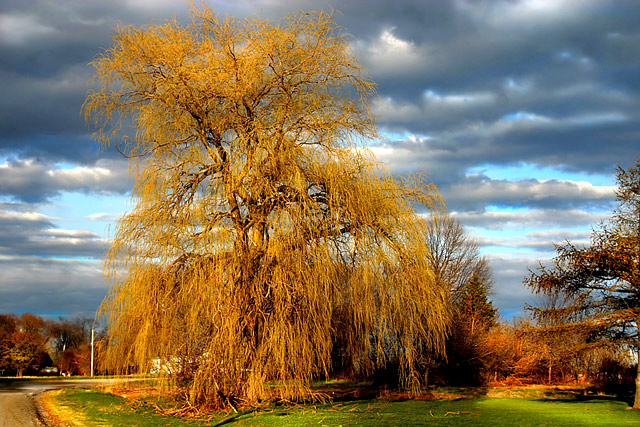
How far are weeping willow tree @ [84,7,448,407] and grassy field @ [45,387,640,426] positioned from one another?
0.87 metres

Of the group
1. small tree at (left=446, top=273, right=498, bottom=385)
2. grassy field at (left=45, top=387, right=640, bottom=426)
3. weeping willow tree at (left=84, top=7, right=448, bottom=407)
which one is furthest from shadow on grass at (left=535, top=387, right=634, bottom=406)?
weeping willow tree at (left=84, top=7, right=448, bottom=407)

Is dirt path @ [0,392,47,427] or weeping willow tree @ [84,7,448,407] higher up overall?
weeping willow tree @ [84,7,448,407]

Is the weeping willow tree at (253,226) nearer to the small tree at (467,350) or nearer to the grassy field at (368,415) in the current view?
the grassy field at (368,415)

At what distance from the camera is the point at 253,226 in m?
13.9

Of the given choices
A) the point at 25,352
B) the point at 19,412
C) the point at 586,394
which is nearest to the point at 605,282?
the point at 586,394

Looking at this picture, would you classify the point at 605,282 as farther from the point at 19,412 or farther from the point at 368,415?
the point at 19,412

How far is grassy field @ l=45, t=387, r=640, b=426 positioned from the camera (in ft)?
40.7

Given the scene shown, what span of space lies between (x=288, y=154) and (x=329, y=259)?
9.49 ft

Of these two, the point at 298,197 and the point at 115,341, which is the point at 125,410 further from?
the point at 298,197

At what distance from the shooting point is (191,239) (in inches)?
524

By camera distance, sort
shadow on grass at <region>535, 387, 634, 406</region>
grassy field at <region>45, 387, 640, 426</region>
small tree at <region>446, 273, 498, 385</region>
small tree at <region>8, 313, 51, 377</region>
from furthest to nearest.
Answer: small tree at <region>8, 313, 51, 377</region> → small tree at <region>446, 273, 498, 385</region> → shadow on grass at <region>535, 387, 634, 406</region> → grassy field at <region>45, 387, 640, 426</region>

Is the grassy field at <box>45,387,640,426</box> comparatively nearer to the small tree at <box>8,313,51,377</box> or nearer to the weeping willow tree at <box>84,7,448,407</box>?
the weeping willow tree at <box>84,7,448,407</box>

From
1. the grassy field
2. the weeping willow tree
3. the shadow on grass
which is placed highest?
the weeping willow tree

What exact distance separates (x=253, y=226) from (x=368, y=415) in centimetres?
544
